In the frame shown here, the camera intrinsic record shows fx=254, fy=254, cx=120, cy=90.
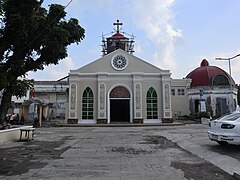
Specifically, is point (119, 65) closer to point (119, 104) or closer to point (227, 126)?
point (119, 104)

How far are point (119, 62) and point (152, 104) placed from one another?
6.27 metres

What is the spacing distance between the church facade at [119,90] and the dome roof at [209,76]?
936cm

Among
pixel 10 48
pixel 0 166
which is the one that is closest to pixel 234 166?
pixel 0 166

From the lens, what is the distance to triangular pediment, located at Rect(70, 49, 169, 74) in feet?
97.8

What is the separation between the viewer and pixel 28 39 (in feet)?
42.5

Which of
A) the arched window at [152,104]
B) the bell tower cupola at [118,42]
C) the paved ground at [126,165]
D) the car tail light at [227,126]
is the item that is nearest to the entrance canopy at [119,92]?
the arched window at [152,104]

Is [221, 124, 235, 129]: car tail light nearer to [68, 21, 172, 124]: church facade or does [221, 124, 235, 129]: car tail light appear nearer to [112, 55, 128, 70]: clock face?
[68, 21, 172, 124]: church facade

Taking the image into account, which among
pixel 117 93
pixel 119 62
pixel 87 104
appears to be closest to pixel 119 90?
pixel 117 93

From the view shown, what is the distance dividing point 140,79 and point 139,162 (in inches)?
869

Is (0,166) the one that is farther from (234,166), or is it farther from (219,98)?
(219,98)

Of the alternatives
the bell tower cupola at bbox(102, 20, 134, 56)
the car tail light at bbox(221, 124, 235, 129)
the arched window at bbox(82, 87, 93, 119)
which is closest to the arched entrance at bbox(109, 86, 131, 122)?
the arched window at bbox(82, 87, 93, 119)

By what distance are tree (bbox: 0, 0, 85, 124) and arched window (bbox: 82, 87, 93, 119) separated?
45.6 feet

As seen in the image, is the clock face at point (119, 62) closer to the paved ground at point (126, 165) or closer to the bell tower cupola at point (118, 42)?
the bell tower cupola at point (118, 42)

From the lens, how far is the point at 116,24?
39031 millimetres
